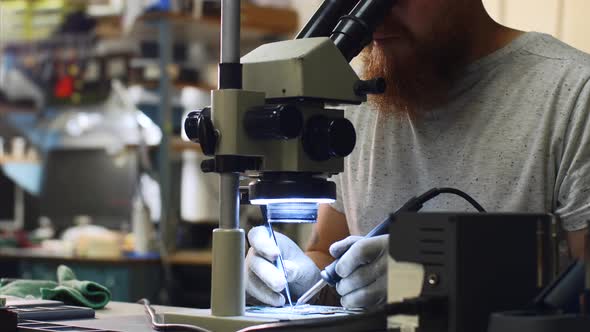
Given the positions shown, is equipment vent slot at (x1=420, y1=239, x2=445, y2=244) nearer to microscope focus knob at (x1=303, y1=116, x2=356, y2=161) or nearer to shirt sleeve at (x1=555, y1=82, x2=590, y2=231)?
microscope focus knob at (x1=303, y1=116, x2=356, y2=161)

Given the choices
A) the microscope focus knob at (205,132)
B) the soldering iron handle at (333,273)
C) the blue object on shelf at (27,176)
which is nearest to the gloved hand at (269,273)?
the soldering iron handle at (333,273)

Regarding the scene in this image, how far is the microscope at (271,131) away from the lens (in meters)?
0.91

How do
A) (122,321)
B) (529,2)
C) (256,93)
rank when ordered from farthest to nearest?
(529,2) → (122,321) → (256,93)

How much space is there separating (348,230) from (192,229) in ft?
7.96

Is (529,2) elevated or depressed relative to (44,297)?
elevated

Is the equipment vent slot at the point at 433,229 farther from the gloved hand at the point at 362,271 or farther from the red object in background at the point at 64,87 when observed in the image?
the red object in background at the point at 64,87

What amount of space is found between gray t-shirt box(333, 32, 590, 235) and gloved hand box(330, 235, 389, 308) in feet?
1.41

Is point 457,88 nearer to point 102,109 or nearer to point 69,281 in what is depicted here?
point 69,281

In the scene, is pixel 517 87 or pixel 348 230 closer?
pixel 517 87

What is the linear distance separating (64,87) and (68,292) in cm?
352

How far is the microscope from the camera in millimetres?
908

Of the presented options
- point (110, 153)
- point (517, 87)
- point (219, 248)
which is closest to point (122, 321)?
point (219, 248)

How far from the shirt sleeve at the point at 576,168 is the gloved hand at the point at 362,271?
16.0 inches

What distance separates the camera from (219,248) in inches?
37.0
